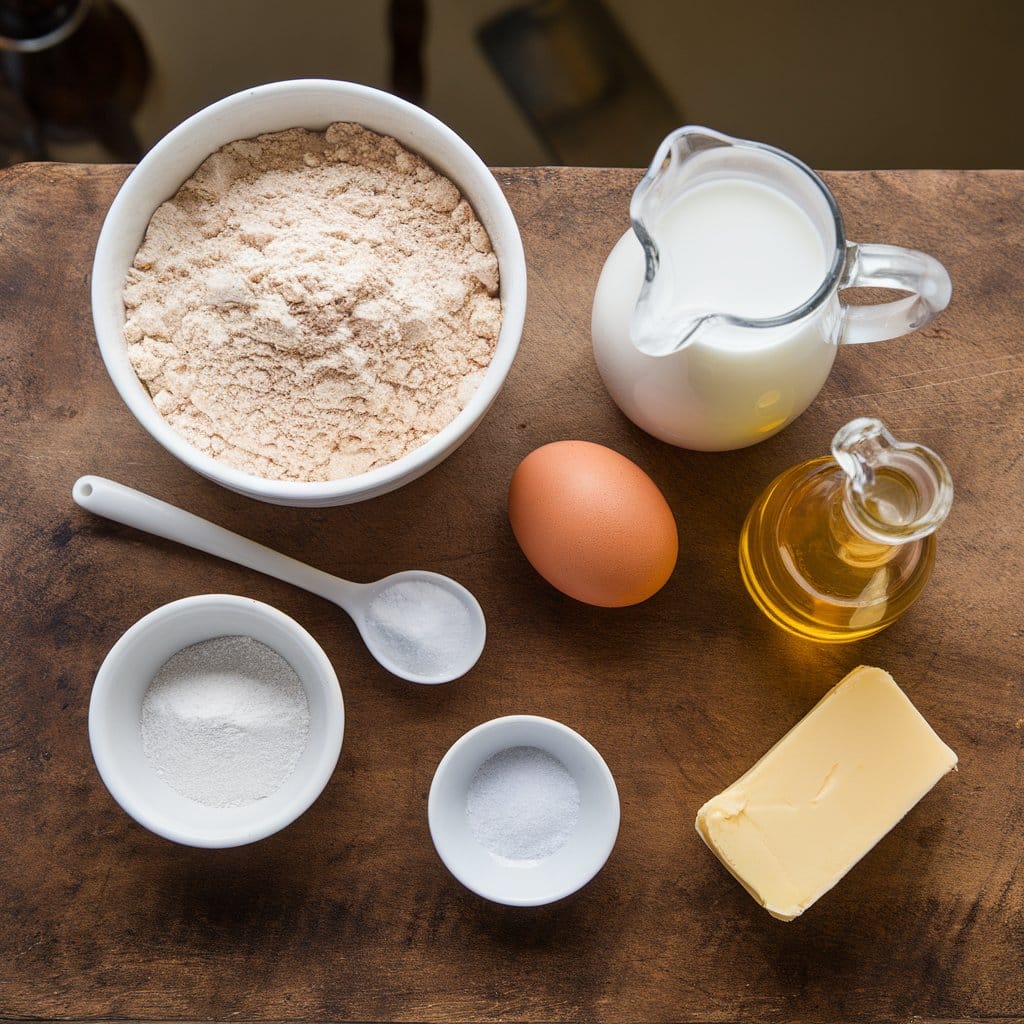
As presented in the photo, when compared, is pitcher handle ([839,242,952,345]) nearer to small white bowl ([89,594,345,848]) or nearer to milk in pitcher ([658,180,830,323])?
milk in pitcher ([658,180,830,323])

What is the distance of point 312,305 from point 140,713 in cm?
47

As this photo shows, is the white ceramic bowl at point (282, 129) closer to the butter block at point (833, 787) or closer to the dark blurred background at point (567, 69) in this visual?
the butter block at point (833, 787)

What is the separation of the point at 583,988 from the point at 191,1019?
41cm

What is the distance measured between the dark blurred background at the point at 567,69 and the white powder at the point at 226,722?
0.98m

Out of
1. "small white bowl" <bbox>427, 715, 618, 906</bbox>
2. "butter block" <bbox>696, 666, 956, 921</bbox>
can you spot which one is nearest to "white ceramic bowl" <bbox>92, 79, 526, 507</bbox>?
"small white bowl" <bbox>427, 715, 618, 906</bbox>

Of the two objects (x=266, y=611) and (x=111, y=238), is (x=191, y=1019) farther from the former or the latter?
(x=111, y=238)

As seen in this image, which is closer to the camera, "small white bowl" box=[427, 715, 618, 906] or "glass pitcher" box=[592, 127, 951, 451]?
"glass pitcher" box=[592, 127, 951, 451]

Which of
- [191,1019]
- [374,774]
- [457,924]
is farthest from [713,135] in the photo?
[191,1019]

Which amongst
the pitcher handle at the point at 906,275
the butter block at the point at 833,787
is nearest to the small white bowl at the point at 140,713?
the butter block at the point at 833,787

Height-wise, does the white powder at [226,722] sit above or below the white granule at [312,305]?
below

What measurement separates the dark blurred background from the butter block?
1001 millimetres

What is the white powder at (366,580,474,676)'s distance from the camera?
46.1 inches

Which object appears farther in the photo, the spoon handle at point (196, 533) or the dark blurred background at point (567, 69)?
the dark blurred background at point (567, 69)

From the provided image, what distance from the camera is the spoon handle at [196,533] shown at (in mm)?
1154
